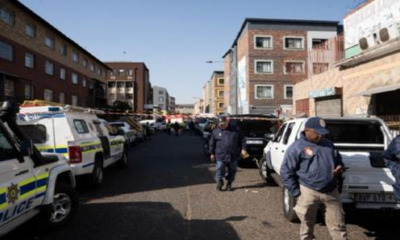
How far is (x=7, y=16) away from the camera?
27312mm

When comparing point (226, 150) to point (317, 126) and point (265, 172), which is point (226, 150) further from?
point (317, 126)

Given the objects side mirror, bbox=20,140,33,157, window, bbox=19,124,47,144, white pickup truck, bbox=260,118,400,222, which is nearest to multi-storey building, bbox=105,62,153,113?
window, bbox=19,124,47,144

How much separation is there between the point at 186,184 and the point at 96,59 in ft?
150

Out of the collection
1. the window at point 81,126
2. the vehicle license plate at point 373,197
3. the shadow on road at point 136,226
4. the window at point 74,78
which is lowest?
the shadow on road at point 136,226

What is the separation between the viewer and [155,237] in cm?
548

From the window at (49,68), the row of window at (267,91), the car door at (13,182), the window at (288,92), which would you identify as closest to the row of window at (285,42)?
the row of window at (267,91)

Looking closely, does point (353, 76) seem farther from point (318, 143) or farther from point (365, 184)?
point (318, 143)

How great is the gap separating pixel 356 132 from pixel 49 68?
34.0 m

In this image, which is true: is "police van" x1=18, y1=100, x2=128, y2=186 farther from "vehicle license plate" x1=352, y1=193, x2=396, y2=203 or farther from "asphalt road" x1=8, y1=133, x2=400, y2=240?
"vehicle license plate" x1=352, y1=193, x2=396, y2=203

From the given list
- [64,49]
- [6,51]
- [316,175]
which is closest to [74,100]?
[64,49]

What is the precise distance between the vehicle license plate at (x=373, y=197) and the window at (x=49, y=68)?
33.8 metres

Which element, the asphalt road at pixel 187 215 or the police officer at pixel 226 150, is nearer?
the asphalt road at pixel 187 215

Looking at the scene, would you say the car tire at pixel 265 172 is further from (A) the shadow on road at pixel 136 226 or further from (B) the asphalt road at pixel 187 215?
(A) the shadow on road at pixel 136 226

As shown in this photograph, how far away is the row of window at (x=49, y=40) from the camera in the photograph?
2710cm
